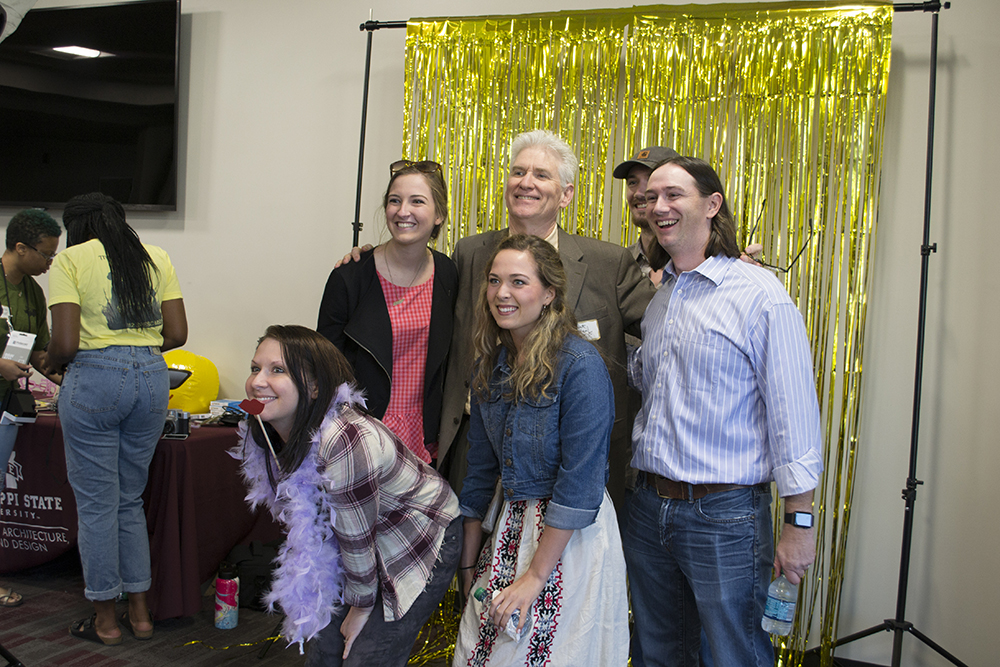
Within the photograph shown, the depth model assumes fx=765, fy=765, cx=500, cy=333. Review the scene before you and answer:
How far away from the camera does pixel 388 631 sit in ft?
5.16

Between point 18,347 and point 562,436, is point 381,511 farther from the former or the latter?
point 18,347

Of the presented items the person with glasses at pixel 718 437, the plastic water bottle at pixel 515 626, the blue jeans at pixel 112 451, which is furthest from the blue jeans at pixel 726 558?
the blue jeans at pixel 112 451

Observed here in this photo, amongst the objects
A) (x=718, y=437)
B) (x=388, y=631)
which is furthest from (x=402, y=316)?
(x=718, y=437)

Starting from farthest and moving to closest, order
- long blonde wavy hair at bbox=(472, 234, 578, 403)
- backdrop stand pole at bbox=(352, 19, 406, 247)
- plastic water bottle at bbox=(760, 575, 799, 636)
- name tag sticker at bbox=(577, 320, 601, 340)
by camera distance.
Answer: backdrop stand pole at bbox=(352, 19, 406, 247), name tag sticker at bbox=(577, 320, 601, 340), long blonde wavy hair at bbox=(472, 234, 578, 403), plastic water bottle at bbox=(760, 575, 799, 636)

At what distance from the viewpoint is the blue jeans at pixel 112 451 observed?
252 cm

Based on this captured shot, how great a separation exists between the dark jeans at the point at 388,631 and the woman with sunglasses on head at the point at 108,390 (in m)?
1.28

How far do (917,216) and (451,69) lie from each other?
6.02ft

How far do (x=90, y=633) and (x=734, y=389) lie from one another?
2.38m

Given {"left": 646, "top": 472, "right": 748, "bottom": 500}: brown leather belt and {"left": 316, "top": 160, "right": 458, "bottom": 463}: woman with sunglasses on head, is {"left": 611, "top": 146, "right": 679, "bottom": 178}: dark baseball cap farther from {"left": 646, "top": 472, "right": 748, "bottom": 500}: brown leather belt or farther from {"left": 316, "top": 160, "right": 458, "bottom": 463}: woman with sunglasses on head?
{"left": 646, "top": 472, "right": 748, "bottom": 500}: brown leather belt

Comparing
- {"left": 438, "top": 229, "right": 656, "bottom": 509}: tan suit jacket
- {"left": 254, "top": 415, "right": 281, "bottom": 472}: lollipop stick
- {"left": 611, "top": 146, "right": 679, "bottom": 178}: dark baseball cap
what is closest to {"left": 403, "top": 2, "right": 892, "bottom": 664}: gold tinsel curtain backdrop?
{"left": 611, "top": 146, "right": 679, "bottom": 178}: dark baseball cap

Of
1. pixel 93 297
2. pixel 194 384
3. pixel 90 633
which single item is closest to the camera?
pixel 93 297

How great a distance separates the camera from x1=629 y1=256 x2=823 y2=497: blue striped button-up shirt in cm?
144

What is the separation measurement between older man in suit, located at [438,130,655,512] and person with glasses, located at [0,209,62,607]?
5.52 feet

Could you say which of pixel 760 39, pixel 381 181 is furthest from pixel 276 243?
pixel 760 39
